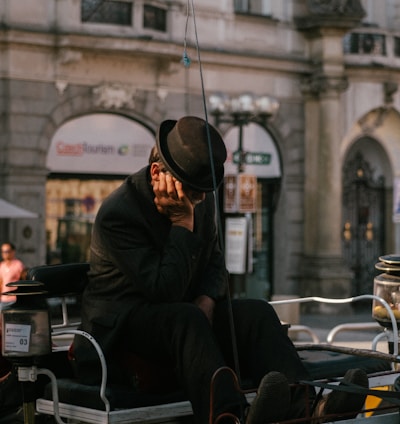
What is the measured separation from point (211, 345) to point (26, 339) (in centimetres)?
75

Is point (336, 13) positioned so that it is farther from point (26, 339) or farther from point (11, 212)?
point (26, 339)

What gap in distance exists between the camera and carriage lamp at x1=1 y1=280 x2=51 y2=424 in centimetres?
498

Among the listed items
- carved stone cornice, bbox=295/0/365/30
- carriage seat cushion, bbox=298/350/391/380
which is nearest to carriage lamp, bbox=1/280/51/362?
carriage seat cushion, bbox=298/350/391/380

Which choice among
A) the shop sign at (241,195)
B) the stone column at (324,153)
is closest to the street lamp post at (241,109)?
the shop sign at (241,195)

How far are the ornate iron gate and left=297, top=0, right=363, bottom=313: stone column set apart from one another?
1464mm

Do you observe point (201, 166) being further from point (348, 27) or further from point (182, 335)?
point (348, 27)

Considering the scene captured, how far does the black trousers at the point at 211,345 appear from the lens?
480cm

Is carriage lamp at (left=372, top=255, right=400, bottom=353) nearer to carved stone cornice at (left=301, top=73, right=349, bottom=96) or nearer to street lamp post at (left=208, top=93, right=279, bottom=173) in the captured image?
street lamp post at (left=208, top=93, right=279, bottom=173)

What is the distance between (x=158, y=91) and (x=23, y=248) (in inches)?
161

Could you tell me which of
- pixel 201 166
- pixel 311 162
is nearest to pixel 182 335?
pixel 201 166

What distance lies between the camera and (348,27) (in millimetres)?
24953

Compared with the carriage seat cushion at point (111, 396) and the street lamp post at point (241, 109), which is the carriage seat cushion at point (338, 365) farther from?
the street lamp post at point (241, 109)

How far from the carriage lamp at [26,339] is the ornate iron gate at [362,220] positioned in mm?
22218

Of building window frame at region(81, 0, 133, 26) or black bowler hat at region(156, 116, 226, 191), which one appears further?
building window frame at region(81, 0, 133, 26)
